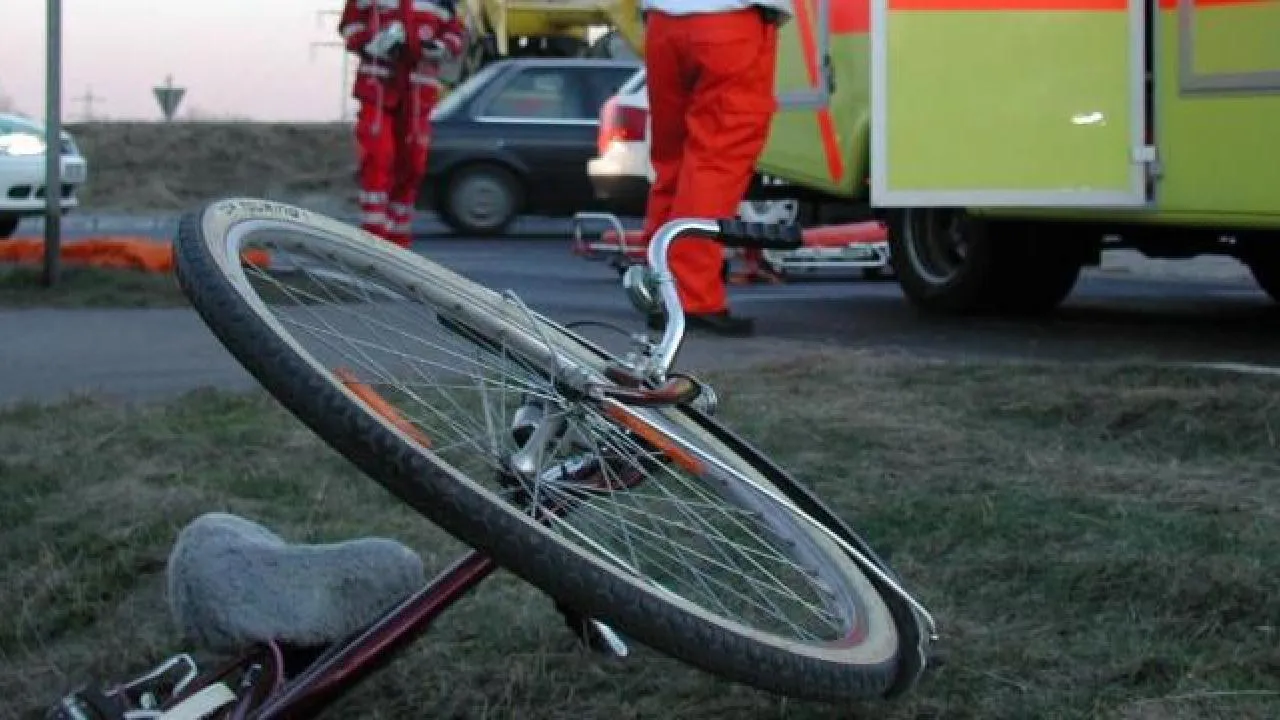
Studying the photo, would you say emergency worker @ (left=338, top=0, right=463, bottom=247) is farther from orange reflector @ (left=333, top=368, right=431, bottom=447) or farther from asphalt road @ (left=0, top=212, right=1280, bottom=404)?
orange reflector @ (left=333, top=368, right=431, bottom=447)

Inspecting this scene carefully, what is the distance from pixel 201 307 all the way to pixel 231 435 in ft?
8.65

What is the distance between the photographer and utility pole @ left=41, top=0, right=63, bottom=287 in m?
8.83

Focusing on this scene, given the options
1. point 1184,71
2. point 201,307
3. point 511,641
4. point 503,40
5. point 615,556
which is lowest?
point 511,641

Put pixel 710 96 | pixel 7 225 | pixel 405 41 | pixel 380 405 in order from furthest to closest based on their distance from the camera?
pixel 7 225
pixel 405 41
pixel 710 96
pixel 380 405

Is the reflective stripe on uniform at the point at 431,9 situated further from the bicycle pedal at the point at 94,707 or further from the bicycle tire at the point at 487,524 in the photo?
the bicycle tire at the point at 487,524

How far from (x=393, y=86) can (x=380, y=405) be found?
7.55 m

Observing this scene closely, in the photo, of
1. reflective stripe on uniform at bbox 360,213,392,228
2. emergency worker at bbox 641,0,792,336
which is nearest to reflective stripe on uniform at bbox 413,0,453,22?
reflective stripe on uniform at bbox 360,213,392,228

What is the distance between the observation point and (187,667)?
280 centimetres

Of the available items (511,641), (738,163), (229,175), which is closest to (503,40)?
(229,175)

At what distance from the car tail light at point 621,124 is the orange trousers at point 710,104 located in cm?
900

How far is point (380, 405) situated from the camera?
2299mm

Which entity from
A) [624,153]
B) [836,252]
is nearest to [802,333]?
[836,252]

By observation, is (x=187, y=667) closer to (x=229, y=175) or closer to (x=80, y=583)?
(x=80, y=583)

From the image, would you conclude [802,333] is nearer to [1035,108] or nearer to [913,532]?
[1035,108]
